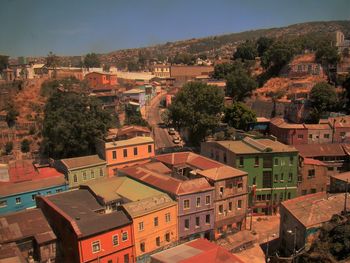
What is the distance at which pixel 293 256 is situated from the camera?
23.5m

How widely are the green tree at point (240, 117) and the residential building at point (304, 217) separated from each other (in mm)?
23277

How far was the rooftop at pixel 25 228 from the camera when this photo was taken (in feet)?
72.6

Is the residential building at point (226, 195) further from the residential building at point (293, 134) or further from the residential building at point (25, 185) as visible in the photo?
the residential building at point (293, 134)

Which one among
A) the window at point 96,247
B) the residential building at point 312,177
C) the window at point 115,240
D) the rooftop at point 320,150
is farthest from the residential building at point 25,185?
the rooftop at point 320,150

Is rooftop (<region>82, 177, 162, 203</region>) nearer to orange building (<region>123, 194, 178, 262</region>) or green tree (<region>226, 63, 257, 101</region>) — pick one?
orange building (<region>123, 194, 178, 262</region>)

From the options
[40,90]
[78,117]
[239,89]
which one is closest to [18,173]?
[78,117]

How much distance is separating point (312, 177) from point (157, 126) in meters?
32.1

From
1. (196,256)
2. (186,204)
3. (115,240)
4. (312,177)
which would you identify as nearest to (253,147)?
(312,177)

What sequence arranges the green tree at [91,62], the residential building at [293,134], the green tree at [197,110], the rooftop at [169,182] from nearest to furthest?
the rooftop at [169,182] < the residential building at [293,134] < the green tree at [197,110] < the green tree at [91,62]

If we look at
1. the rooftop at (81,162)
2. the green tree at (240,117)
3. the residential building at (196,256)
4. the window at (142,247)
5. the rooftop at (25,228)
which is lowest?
the window at (142,247)

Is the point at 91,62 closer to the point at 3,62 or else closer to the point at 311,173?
the point at 3,62

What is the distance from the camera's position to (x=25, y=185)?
1275 inches

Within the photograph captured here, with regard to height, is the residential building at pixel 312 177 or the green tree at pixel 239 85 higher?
the green tree at pixel 239 85

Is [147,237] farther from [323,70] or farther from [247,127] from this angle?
[323,70]
